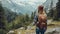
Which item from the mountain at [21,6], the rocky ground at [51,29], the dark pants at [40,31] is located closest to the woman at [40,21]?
the dark pants at [40,31]

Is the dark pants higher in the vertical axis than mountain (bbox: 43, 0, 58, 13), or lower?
lower

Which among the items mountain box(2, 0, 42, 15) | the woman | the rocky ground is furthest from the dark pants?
mountain box(2, 0, 42, 15)

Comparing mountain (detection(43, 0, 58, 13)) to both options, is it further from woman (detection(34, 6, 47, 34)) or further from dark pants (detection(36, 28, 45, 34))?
dark pants (detection(36, 28, 45, 34))

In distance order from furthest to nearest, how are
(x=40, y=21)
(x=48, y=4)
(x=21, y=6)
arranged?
(x=21, y=6)
(x=48, y=4)
(x=40, y=21)

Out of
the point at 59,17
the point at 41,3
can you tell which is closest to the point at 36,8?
the point at 41,3

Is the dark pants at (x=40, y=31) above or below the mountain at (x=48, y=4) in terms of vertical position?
below

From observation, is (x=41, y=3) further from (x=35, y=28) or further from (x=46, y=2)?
(x=35, y=28)

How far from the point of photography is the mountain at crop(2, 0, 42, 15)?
607cm

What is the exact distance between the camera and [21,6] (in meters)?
6.14

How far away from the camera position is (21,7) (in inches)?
241

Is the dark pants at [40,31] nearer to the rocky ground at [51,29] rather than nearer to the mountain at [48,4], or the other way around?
the rocky ground at [51,29]

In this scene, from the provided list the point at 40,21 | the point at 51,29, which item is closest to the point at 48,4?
the point at 40,21

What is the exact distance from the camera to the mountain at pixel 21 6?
6.07m

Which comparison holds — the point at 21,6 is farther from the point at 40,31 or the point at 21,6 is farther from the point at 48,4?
the point at 40,31
